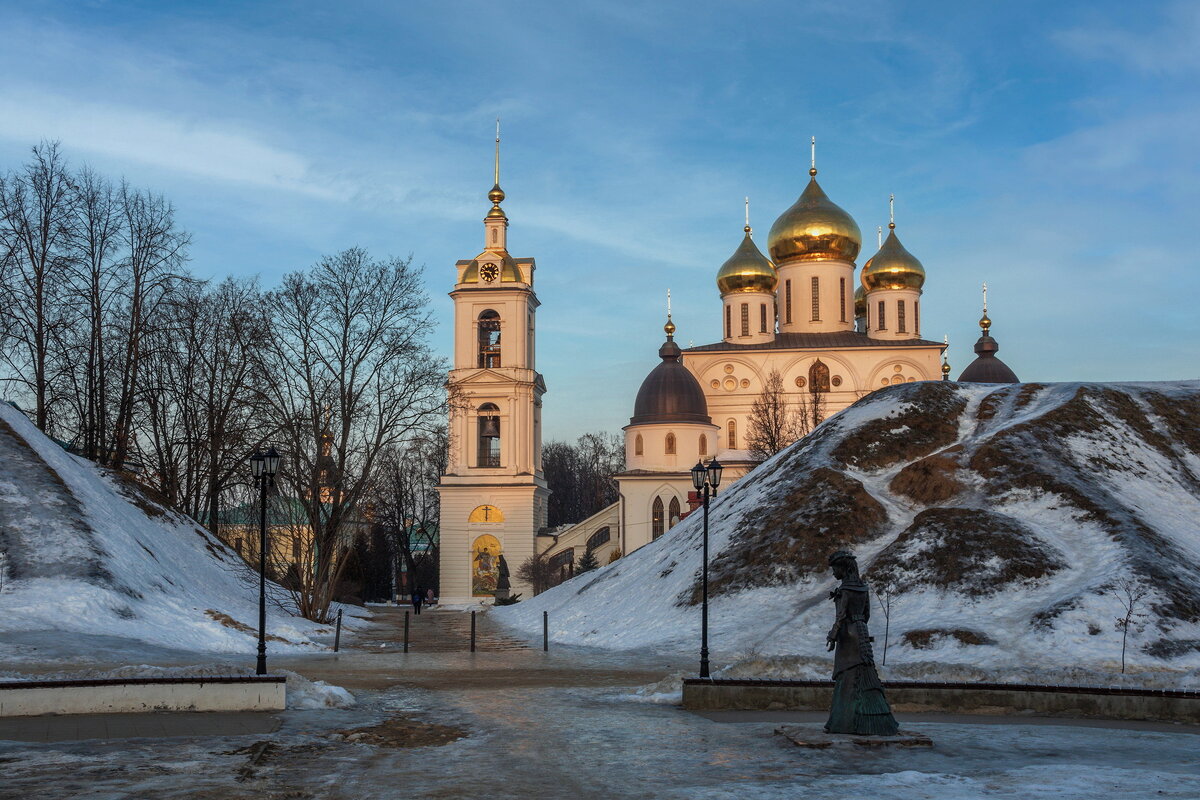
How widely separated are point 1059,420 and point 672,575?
1126 centimetres

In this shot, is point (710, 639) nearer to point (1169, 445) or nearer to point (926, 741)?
point (926, 741)

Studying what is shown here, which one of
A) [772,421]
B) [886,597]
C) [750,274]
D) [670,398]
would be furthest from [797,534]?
[750,274]

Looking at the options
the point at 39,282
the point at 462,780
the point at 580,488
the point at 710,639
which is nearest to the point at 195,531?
the point at 39,282

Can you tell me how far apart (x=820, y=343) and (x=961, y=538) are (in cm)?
4487

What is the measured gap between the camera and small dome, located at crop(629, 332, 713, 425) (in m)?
66.8

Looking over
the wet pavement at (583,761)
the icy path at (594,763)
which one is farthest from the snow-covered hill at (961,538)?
the icy path at (594,763)

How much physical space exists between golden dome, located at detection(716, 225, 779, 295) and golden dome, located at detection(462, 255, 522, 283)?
1387cm

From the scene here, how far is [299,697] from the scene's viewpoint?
15180 millimetres

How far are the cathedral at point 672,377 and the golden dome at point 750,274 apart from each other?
0.08 meters

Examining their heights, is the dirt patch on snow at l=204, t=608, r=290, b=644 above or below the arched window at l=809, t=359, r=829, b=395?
below

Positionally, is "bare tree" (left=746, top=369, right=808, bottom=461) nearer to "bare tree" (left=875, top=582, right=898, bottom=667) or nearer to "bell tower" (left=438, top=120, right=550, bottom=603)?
"bell tower" (left=438, top=120, right=550, bottom=603)

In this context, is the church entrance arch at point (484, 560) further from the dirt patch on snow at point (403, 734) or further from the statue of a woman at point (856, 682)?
the statue of a woman at point (856, 682)

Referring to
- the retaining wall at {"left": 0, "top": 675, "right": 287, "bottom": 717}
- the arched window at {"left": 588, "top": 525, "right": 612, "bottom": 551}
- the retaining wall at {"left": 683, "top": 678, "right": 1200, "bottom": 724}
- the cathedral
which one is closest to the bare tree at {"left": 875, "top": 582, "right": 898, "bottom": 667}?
the retaining wall at {"left": 683, "top": 678, "right": 1200, "bottom": 724}

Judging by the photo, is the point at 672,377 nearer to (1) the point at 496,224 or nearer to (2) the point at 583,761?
(1) the point at 496,224
